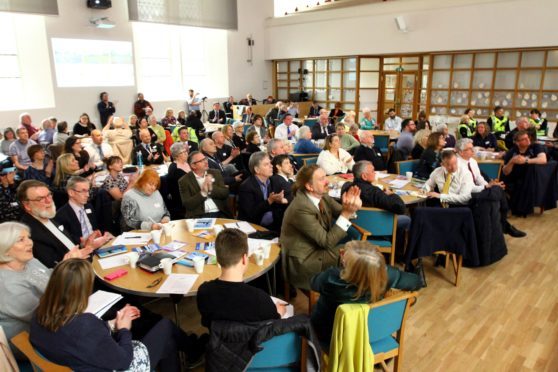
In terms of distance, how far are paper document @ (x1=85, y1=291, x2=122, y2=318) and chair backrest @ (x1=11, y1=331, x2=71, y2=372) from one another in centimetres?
45

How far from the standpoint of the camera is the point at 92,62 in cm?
1234

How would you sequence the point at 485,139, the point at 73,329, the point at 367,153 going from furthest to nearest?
1. the point at 485,139
2. the point at 367,153
3. the point at 73,329

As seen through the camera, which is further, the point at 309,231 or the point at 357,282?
the point at 309,231

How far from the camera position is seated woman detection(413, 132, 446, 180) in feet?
18.3

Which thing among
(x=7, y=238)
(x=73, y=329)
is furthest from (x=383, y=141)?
(x=73, y=329)

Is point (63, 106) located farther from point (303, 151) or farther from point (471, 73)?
point (471, 73)

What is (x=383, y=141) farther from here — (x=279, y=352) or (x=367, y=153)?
(x=279, y=352)

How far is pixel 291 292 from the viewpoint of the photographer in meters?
4.12

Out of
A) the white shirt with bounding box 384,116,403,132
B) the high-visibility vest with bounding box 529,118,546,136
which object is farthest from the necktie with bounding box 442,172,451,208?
the white shirt with bounding box 384,116,403,132

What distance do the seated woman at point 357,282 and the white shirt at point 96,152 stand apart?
17.8 ft

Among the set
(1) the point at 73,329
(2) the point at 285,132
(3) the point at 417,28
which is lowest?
(1) the point at 73,329

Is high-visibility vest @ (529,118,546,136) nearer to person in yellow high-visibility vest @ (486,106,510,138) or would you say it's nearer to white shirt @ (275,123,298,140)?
person in yellow high-visibility vest @ (486,106,510,138)

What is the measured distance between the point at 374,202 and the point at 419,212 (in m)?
0.42

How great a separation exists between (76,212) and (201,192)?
133cm
